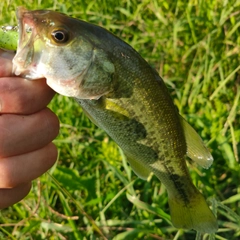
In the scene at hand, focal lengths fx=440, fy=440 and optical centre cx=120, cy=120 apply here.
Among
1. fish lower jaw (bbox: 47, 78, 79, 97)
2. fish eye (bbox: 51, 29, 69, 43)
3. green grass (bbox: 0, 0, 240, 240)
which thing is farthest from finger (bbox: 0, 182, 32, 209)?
fish eye (bbox: 51, 29, 69, 43)

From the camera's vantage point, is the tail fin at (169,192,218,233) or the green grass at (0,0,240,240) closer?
the tail fin at (169,192,218,233)

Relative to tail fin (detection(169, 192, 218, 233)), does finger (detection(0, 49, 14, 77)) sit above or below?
above

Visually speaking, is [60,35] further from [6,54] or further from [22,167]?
[22,167]

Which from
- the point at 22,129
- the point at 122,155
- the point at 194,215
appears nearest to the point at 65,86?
the point at 22,129

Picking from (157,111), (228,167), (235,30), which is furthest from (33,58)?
(235,30)

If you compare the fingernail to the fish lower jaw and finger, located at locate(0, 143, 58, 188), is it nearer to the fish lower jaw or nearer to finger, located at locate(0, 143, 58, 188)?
the fish lower jaw

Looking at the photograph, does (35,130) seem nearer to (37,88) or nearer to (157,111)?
(37,88)
